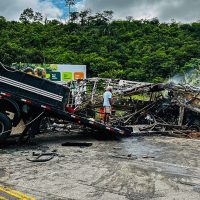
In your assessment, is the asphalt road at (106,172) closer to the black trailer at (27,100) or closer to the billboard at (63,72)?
the black trailer at (27,100)

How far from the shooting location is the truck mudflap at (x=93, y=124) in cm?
1084

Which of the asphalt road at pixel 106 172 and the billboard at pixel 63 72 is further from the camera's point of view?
the billboard at pixel 63 72

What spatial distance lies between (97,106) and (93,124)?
9.97 ft

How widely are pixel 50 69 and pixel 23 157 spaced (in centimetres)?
2139

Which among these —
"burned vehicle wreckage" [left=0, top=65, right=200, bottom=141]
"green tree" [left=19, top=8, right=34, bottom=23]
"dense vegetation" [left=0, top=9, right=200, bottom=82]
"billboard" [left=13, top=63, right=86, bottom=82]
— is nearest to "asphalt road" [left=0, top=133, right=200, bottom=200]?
"burned vehicle wreckage" [left=0, top=65, right=200, bottom=141]

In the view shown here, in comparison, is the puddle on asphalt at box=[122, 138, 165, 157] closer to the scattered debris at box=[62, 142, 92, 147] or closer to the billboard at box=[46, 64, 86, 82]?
the scattered debris at box=[62, 142, 92, 147]

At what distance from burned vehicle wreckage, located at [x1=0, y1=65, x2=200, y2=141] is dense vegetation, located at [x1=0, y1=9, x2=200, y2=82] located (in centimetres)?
2697

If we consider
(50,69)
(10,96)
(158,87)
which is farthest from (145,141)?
(50,69)

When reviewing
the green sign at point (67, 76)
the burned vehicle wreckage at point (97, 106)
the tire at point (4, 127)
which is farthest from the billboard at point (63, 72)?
the tire at point (4, 127)

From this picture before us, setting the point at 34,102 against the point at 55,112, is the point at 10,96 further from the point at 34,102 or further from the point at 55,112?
the point at 55,112

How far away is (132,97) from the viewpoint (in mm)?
15305

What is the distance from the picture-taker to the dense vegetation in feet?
155

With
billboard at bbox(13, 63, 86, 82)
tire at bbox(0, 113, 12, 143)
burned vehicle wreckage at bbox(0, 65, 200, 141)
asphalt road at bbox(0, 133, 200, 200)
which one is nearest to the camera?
asphalt road at bbox(0, 133, 200, 200)

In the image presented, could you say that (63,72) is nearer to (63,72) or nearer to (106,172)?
(63,72)
